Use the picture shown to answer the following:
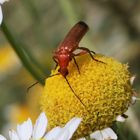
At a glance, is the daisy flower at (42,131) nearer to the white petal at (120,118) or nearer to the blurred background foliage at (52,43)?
the white petal at (120,118)

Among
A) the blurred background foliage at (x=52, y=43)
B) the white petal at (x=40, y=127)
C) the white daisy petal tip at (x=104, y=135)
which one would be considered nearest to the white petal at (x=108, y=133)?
the white daisy petal tip at (x=104, y=135)

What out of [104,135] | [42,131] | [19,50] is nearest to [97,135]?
[104,135]

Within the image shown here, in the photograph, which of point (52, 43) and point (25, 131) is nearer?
point (25, 131)

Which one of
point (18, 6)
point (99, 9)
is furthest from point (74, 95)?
point (18, 6)

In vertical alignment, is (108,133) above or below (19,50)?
below

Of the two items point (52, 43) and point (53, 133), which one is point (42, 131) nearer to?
point (53, 133)

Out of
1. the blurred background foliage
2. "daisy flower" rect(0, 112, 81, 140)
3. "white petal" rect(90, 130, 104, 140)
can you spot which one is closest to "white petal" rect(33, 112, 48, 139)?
"daisy flower" rect(0, 112, 81, 140)

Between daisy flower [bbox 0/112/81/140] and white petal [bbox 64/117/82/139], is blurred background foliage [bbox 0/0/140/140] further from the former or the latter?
white petal [bbox 64/117/82/139]
